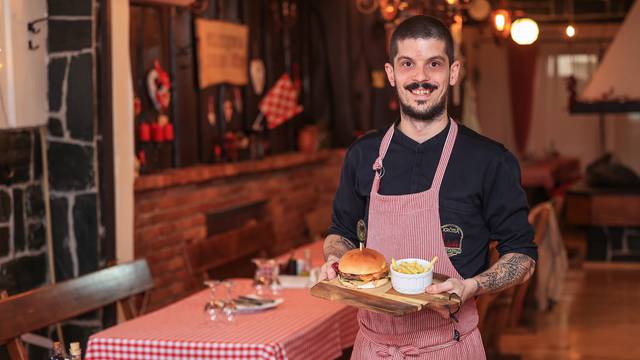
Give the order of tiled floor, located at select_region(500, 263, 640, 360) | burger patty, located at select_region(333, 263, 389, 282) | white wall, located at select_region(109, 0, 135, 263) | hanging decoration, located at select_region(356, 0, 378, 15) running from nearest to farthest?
burger patty, located at select_region(333, 263, 389, 282)
white wall, located at select_region(109, 0, 135, 263)
tiled floor, located at select_region(500, 263, 640, 360)
hanging decoration, located at select_region(356, 0, 378, 15)

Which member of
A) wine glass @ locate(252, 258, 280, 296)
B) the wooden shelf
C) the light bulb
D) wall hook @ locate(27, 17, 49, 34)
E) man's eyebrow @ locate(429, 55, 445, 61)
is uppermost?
the light bulb

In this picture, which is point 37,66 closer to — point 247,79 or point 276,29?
point 247,79

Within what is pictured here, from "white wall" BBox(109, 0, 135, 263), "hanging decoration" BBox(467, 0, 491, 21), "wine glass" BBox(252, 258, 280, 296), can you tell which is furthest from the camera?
"hanging decoration" BBox(467, 0, 491, 21)

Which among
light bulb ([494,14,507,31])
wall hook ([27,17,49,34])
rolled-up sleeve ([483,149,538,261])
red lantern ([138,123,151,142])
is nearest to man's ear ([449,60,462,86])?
rolled-up sleeve ([483,149,538,261])

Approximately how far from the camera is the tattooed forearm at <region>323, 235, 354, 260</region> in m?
3.05

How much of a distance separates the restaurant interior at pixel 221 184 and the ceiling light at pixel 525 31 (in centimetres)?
2

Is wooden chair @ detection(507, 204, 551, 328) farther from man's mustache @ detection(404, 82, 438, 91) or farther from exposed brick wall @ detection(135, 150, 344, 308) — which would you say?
man's mustache @ detection(404, 82, 438, 91)

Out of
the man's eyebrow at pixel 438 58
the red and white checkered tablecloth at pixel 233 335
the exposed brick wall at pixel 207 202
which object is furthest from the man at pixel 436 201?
the exposed brick wall at pixel 207 202

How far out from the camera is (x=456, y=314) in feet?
9.49

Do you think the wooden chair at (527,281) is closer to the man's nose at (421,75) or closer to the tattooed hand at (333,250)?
the tattooed hand at (333,250)

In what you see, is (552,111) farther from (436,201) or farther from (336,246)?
(436,201)

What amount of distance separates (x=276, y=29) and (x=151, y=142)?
2.84 metres

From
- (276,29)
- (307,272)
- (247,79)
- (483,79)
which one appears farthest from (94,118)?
(483,79)

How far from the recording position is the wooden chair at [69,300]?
4379 millimetres
